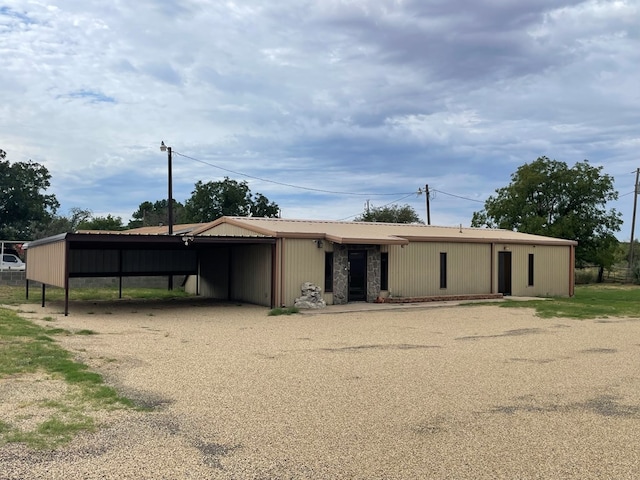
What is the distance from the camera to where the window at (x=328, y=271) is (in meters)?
18.6

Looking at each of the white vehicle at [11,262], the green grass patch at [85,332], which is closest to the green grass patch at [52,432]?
the green grass patch at [85,332]

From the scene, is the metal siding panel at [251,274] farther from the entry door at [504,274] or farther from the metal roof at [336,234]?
the entry door at [504,274]

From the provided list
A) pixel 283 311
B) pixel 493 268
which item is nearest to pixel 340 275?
pixel 283 311

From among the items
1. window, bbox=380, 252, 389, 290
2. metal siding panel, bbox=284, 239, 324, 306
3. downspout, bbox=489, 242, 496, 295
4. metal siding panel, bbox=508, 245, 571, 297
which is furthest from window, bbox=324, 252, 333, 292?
metal siding panel, bbox=508, 245, 571, 297

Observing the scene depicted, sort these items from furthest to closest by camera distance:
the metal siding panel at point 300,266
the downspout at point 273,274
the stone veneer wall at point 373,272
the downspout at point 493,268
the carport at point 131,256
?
the downspout at point 493,268
the stone veneer wall at point 373,272
the metal siding panel at point 300,266
the downspout at point 273,274
the carport at point 131,256

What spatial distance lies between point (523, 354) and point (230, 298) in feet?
42.8

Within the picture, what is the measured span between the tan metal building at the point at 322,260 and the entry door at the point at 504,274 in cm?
4

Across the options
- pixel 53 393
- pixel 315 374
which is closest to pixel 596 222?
pixel 315 374

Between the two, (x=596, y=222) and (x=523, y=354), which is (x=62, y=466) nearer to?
(x=523, y=354)

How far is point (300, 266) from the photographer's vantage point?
1805cm

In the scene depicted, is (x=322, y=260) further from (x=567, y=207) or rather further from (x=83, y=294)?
(x=567, y=207)

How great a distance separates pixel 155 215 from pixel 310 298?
48.3m

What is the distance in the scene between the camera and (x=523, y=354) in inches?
383

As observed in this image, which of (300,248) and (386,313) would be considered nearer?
(386,313)
